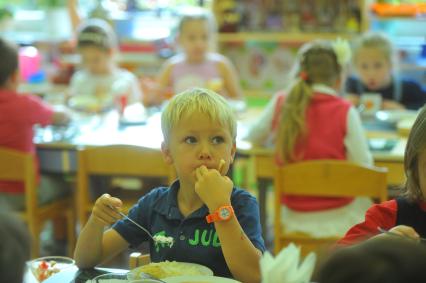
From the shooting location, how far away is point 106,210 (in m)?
1.65

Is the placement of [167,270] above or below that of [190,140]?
below

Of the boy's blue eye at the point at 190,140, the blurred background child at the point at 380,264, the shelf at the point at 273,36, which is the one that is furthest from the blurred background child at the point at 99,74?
the blurred background child at the point at 380,264

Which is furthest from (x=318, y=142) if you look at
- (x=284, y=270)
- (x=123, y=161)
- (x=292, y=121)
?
(x=284, y=270)

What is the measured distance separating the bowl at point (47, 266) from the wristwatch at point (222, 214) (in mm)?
369

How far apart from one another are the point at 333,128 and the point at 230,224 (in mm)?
1592

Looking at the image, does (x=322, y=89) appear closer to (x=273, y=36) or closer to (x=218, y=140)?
(x=218, y=140)

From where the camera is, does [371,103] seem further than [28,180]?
Yes

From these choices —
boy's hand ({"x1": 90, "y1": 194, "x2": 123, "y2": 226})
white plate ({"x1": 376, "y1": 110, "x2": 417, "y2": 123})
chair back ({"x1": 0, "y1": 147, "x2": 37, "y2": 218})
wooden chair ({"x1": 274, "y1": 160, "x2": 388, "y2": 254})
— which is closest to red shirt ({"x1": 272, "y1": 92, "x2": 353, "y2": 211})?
wooden chair ({"x1": 274, "y1": 160, "x2": 388, "y2": 254})

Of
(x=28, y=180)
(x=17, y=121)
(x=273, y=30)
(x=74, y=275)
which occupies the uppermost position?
(x=273, y=30)

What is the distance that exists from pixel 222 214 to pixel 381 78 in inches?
110

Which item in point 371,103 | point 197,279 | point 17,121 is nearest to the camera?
point 197,279

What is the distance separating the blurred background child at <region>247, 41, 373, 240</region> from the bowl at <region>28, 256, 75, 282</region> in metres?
1.47

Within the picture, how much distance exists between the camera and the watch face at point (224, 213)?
153 centimetres

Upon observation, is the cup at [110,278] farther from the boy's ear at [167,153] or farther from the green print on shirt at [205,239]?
the boy's ear at [167,153]
